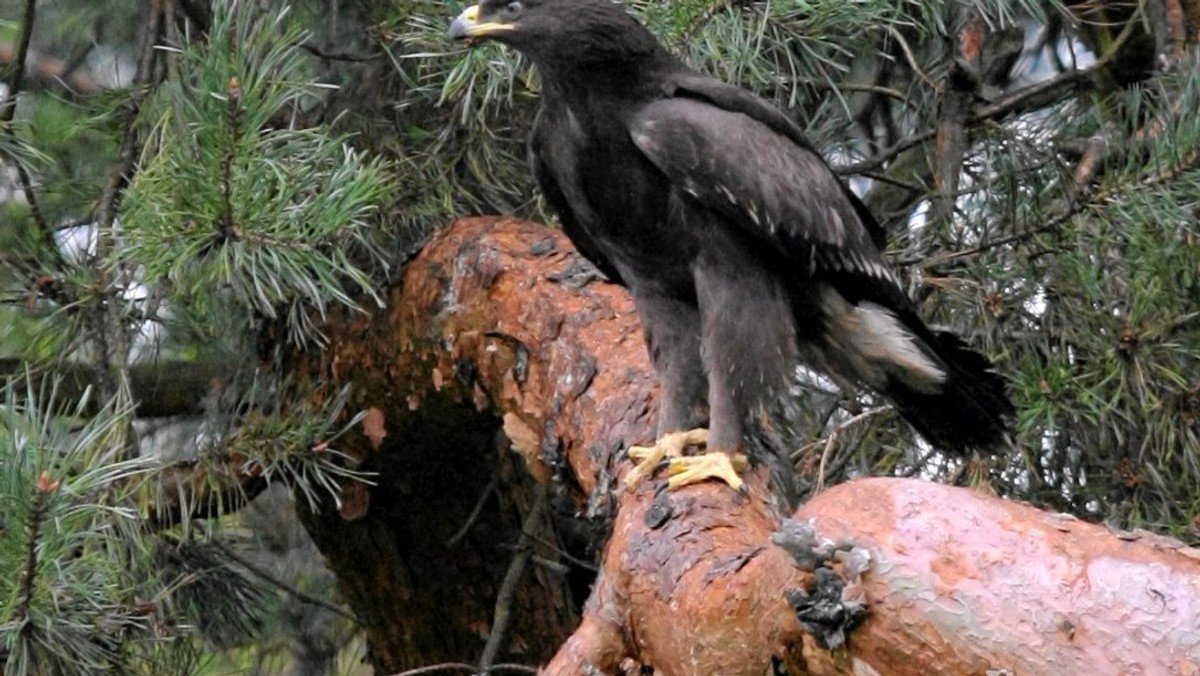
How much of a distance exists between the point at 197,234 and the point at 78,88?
1.20 m

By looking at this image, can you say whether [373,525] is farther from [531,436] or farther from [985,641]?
[985,641]

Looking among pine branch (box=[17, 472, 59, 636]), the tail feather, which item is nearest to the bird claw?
the tail feather

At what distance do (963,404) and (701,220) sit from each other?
0.65 m

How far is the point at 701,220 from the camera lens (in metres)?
3.12

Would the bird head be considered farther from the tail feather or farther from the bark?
the tail feather

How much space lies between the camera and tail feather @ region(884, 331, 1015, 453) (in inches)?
126

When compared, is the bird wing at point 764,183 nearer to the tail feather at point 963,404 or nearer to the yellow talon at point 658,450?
the tail feather at point 963,404

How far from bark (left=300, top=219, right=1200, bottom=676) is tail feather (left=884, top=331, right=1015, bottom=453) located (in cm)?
55

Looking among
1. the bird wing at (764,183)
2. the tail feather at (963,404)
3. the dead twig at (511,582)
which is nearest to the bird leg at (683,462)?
the bird wing at (764,183)

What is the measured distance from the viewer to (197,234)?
9.57 feet

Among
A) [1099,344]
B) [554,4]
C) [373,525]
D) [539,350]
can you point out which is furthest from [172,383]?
[1099,344]

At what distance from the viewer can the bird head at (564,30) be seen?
3160 mm

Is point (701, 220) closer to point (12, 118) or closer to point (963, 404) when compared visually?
point (963, 404)

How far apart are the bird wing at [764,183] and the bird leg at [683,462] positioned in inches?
16.5
